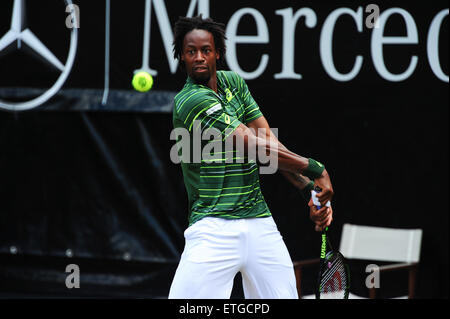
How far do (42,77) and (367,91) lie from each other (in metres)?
2.45

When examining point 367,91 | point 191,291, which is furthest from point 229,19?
point 191,291

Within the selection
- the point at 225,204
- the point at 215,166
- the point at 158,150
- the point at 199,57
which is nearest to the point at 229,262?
the point at 225,204

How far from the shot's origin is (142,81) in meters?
5.18

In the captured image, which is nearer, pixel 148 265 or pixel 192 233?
pixel 192 233

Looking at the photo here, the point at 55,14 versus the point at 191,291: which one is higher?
the point at 55,14

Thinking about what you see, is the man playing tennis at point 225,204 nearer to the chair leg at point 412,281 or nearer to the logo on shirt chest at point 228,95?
the logo on shirt chest at point 228,95

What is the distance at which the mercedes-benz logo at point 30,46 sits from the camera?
550cm

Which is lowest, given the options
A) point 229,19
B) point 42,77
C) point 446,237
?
point 446,237

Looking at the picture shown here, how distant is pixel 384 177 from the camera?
5.36 meters

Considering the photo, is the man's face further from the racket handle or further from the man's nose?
the racket handle

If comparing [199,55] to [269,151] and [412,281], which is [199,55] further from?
[412,281]

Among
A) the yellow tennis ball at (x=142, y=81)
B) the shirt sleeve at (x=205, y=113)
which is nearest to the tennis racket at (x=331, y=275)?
the shirt sleeve at (x=205, y=113)

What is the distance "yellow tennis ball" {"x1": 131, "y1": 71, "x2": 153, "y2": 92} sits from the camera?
17.0 ft
